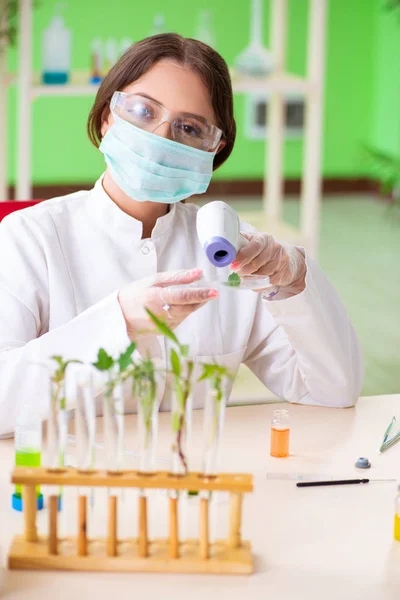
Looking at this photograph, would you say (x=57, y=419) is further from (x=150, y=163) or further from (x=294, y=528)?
(x=150, y=163)

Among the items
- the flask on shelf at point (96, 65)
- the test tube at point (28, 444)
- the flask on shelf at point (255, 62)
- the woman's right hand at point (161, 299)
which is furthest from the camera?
the flask on shelf at point (255, 62)

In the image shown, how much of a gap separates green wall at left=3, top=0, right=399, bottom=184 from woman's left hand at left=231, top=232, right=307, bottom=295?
4.98m

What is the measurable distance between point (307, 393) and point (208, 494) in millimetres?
675

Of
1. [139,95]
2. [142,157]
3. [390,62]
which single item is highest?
[139,95]

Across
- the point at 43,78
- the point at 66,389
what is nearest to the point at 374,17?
the point at 43,78

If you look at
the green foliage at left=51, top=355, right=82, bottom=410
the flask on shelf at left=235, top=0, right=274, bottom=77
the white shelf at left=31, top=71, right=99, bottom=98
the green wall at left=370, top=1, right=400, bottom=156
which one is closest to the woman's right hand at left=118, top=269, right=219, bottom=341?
the green foliage at left=51, top=355, right=82, bottom=410

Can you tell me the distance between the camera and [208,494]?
119 cm

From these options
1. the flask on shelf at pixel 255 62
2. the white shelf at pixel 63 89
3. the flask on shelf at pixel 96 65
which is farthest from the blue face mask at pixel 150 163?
the flask on shelf at pixel 255 62

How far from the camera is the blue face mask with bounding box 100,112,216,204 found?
1789 millimetres

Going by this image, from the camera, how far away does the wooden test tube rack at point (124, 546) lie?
3.82 feet

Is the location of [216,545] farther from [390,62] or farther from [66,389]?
[390,62]

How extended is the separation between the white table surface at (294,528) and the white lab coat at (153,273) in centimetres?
15

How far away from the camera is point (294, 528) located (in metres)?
1.31

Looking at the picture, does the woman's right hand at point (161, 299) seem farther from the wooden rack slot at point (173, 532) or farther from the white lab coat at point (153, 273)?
the wooden rack slot at point (173, 532)
